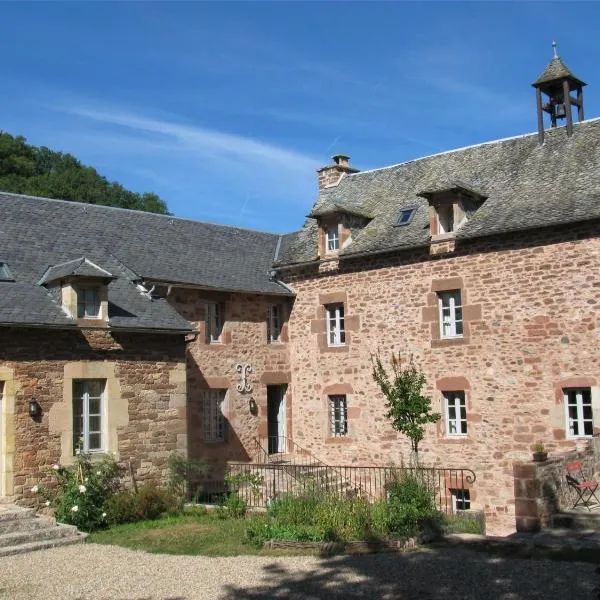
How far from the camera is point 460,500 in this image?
17578mm

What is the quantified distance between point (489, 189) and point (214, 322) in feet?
23.9

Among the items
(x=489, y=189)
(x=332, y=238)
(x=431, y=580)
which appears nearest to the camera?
(x=431, y=580)

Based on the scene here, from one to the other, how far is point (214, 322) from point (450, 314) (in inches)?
224

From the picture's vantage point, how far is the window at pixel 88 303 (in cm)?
Answer: 1526

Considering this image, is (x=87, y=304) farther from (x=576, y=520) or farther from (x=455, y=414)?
(x=576, y=520)

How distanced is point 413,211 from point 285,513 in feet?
31.8

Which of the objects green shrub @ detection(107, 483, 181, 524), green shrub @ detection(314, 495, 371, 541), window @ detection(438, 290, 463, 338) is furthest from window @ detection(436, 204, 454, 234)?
green shrub @ detection(107, 483, 181, 524)

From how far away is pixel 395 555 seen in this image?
34.8 ft

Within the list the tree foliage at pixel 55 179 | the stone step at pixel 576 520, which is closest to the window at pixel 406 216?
the stone step at pixel 576 520

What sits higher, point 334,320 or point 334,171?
point 334,171

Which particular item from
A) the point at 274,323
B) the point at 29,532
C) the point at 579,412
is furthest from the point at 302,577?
the point at 274,323

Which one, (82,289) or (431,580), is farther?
(82,289)

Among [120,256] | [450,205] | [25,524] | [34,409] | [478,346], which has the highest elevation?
[450,205]

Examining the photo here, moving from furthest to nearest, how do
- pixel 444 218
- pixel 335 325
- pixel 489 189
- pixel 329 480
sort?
pixel 335 325 → pixel 489 189 → pixel 444 218 → pixel 329 480
